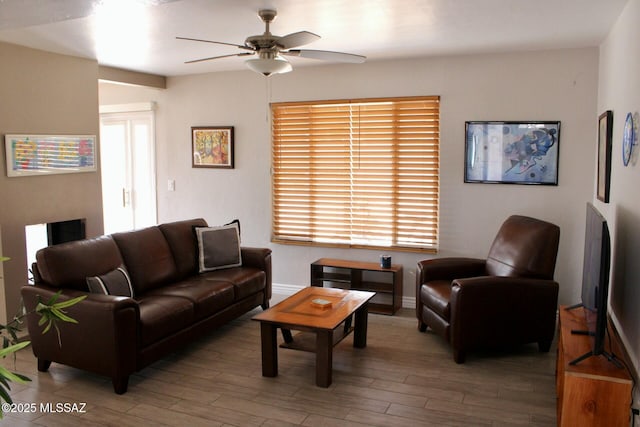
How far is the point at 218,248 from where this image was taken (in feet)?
→ 16.6

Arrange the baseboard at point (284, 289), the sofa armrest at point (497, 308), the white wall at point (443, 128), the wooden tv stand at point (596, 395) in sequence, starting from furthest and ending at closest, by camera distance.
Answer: the baseboard at point (284, 289) → the white wall at point (443, 128) → the sofa armrest at point (497, 308) → the wooden tv stand at point (596, 395)

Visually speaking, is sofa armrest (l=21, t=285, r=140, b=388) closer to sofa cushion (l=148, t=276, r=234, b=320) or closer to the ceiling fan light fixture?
sofa cushion (l=148, t=276, r=234, b=320)

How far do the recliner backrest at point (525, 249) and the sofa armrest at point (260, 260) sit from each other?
79.8 inches

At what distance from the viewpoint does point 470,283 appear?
3918 millimetres

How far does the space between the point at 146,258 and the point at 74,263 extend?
72cm

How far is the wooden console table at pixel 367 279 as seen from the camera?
17.3ft

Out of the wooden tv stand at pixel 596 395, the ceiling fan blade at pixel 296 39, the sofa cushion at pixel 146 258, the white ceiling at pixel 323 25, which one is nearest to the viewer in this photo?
the wooden tv stand at pixel 596 395

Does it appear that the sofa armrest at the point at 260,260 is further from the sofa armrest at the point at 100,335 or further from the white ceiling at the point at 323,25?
the white ceiling at the point at 323,25

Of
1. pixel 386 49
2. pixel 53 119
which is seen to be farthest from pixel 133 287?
pixel 386 49

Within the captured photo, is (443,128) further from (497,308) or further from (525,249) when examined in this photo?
(497,308)

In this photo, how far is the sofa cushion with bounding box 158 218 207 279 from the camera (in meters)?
4.82

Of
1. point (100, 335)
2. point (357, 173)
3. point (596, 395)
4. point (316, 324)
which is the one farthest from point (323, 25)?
point (596, 395)

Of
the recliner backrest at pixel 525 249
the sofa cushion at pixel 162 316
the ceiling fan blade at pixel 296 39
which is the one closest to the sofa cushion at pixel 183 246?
the sofa cushion at pixel 162 316

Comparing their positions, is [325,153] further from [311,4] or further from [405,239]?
[311,4]
